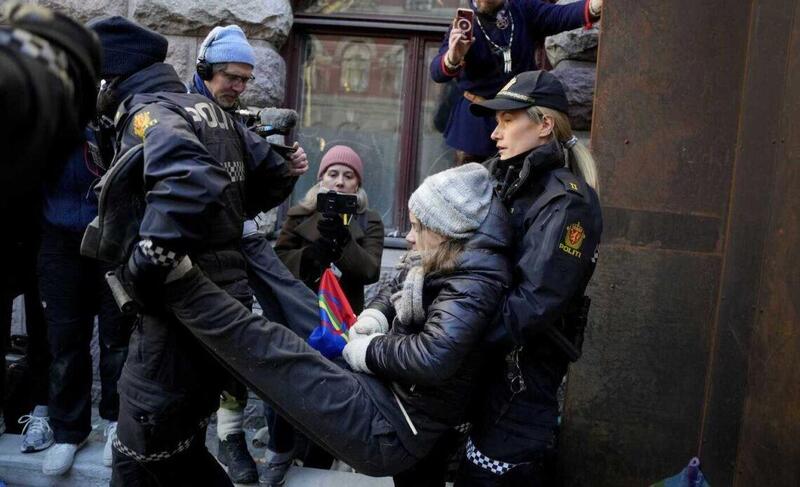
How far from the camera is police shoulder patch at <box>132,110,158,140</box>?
3.08 metres

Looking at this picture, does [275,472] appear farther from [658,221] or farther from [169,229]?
[658,221]

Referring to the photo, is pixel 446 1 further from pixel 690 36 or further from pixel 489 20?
pixel 690 36

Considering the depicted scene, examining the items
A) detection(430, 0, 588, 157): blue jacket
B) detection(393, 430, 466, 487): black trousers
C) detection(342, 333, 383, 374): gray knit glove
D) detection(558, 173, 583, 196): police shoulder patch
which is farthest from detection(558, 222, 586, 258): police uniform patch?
detection(430, 0, 588, 157): blue jacket

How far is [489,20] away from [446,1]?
97 cm

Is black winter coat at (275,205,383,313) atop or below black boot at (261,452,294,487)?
atop

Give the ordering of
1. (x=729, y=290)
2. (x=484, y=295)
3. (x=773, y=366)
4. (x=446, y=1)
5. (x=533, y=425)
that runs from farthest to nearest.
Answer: (x=446, y=1)
(x=729, y=290)
(x=773, y=366)
(x=533, y=425)
(x=484, y=295)

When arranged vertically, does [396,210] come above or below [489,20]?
below

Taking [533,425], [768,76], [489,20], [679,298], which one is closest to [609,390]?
[679,298]

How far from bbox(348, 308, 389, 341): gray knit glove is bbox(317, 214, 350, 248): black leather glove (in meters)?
1.11

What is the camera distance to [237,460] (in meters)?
4.29

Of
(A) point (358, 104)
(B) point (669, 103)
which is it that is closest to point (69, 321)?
(A) point (358, 104)

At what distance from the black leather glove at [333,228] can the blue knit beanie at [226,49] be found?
2.89 feet

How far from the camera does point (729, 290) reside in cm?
404

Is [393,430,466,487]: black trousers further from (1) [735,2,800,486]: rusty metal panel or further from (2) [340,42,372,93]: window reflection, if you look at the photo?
(2) [340,42,372,93]: window reflection
